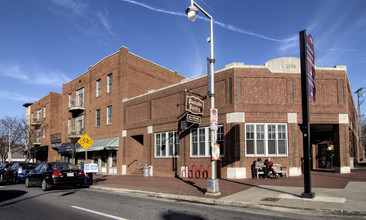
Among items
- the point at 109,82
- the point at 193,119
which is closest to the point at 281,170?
the point at 193,119

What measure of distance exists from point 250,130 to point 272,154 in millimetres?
1938

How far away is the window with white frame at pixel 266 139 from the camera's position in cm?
1745

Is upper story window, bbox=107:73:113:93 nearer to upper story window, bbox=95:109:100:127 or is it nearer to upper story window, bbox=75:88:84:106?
upper story window, bbox=95:109:100:127

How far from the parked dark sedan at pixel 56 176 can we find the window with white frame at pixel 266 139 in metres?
9.66

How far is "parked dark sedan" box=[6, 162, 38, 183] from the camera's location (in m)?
20.1

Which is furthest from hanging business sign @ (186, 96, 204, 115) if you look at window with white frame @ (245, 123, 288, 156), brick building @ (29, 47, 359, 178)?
window with white frame @ (245, 123, 288, 156)

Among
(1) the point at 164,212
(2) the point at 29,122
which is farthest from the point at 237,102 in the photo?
(2) the point at 29,122

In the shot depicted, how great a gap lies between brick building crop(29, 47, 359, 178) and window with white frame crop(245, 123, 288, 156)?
0.06 meters

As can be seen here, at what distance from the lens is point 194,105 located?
1845 cm

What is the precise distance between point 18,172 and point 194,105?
13.1m

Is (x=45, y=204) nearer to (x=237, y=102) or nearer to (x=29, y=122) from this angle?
(x=237, y=102)

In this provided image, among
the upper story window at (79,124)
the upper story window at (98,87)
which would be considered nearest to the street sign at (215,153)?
the upper story window at (98,87)

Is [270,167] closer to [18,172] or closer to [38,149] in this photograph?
[18,172]

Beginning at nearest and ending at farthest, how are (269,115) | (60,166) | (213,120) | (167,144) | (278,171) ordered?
(213,120) < (60,166) < (278,171) < (269,115) < (167,144)
